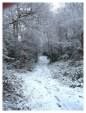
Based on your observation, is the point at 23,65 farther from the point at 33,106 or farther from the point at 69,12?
the point at 69,12

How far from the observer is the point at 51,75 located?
7.29ft

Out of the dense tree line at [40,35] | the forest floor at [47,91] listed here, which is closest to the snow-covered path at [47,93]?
the forest floor at [47,91]

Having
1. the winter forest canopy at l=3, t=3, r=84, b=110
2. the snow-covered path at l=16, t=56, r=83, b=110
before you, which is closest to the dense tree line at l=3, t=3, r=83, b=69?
the winter forest canopy at l=3, t=3, r=84, b=110

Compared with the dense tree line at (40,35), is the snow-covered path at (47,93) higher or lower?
lower

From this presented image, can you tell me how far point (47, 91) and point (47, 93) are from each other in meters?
0.02

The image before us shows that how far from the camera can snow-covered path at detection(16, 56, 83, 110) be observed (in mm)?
2174

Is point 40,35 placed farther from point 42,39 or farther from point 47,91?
point 47,91

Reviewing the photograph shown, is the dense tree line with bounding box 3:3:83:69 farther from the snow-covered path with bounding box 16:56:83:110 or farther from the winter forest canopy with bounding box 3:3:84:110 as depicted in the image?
the snow-covered path with bounding box 16:56:83:110

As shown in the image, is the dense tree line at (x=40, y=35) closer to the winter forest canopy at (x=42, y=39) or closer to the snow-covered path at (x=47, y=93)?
the winter forest canopy at (x=42, y=39)

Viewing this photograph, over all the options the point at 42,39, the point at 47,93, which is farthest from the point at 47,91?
the point at 42,39

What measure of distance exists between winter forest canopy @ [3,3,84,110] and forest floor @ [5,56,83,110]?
4 cm

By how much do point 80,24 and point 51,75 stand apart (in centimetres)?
56

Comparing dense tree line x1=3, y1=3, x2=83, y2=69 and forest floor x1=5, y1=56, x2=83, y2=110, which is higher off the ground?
dense tree line x1=3, y1=3, x2=83, y2=69

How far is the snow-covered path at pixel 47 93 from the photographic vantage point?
2.17 m
